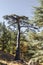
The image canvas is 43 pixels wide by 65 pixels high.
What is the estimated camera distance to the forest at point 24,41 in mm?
11203

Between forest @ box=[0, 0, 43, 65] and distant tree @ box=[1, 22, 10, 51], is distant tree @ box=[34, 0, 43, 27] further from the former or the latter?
distant tree @ box=[1, 22, 10, 51]

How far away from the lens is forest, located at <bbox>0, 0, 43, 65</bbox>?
1120 centimetres

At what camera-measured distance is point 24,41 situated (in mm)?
25109

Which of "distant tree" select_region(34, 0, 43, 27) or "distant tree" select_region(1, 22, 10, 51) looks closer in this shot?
"distant tree" select_region(34, 0, 43, 27)

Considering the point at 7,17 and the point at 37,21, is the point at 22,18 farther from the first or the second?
the point at 37,21

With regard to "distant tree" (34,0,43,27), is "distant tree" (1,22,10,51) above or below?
below

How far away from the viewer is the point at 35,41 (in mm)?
11258

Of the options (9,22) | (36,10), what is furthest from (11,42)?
(36,10)

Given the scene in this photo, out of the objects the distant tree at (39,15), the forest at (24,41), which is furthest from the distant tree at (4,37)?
the distant tree at (39,15)

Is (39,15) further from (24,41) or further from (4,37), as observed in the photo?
(4,37)

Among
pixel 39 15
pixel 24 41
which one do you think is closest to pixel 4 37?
pixel 24 41

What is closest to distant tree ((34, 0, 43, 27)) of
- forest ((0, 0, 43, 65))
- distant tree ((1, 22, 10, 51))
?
forest ((0, 0, 43, 65))

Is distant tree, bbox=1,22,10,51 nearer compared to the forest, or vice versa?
the forest

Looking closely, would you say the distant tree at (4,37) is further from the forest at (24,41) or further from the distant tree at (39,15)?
the distant tree at (39,15)
